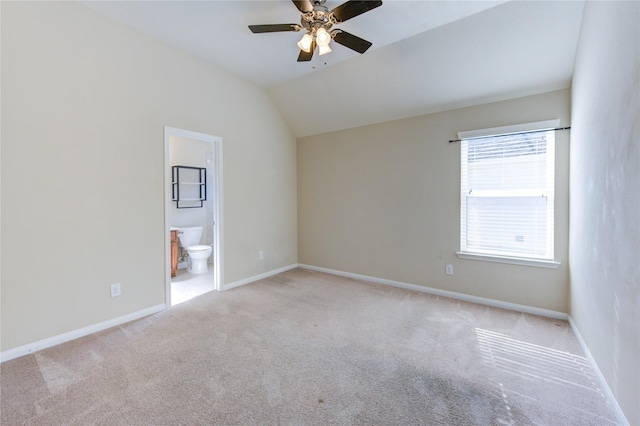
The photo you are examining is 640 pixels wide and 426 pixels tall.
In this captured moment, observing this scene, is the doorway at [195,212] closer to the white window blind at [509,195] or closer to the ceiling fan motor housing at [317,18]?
the ceiling fan motor housing at [317,18]

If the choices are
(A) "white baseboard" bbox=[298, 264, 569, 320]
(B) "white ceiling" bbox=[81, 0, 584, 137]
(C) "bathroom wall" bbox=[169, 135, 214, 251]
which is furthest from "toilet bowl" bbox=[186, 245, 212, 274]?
(B) "white ceiling" bbox=[81, 0, 584, 137]

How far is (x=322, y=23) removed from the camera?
6.93 ft

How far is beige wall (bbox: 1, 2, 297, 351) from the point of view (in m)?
2.14

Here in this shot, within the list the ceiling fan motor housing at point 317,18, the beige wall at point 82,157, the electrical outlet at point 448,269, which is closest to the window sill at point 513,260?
the electrical outlet at point 448,269

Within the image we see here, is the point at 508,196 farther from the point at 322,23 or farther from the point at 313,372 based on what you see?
the point at 313,372

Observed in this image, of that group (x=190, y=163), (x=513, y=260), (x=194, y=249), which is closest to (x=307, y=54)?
(x=513, y=260)

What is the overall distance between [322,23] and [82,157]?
2.37 m

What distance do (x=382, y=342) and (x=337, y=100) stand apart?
10.3 ft

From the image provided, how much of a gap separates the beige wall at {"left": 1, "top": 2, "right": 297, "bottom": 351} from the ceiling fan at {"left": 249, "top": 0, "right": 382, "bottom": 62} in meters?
1.54

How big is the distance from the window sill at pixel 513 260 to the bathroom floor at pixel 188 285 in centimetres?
334

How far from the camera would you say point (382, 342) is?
94.0 inches

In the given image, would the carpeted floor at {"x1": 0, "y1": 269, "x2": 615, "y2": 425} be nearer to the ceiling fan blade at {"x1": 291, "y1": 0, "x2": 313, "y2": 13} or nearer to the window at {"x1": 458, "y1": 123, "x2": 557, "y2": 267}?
the window at {"x1": 458, "y1": 123, "x2": 557, "y2": 267}

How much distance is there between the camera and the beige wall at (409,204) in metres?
2.90

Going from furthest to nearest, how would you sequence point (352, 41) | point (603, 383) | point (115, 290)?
point (115, 290)
point (352, 41)
point (603, 383)
